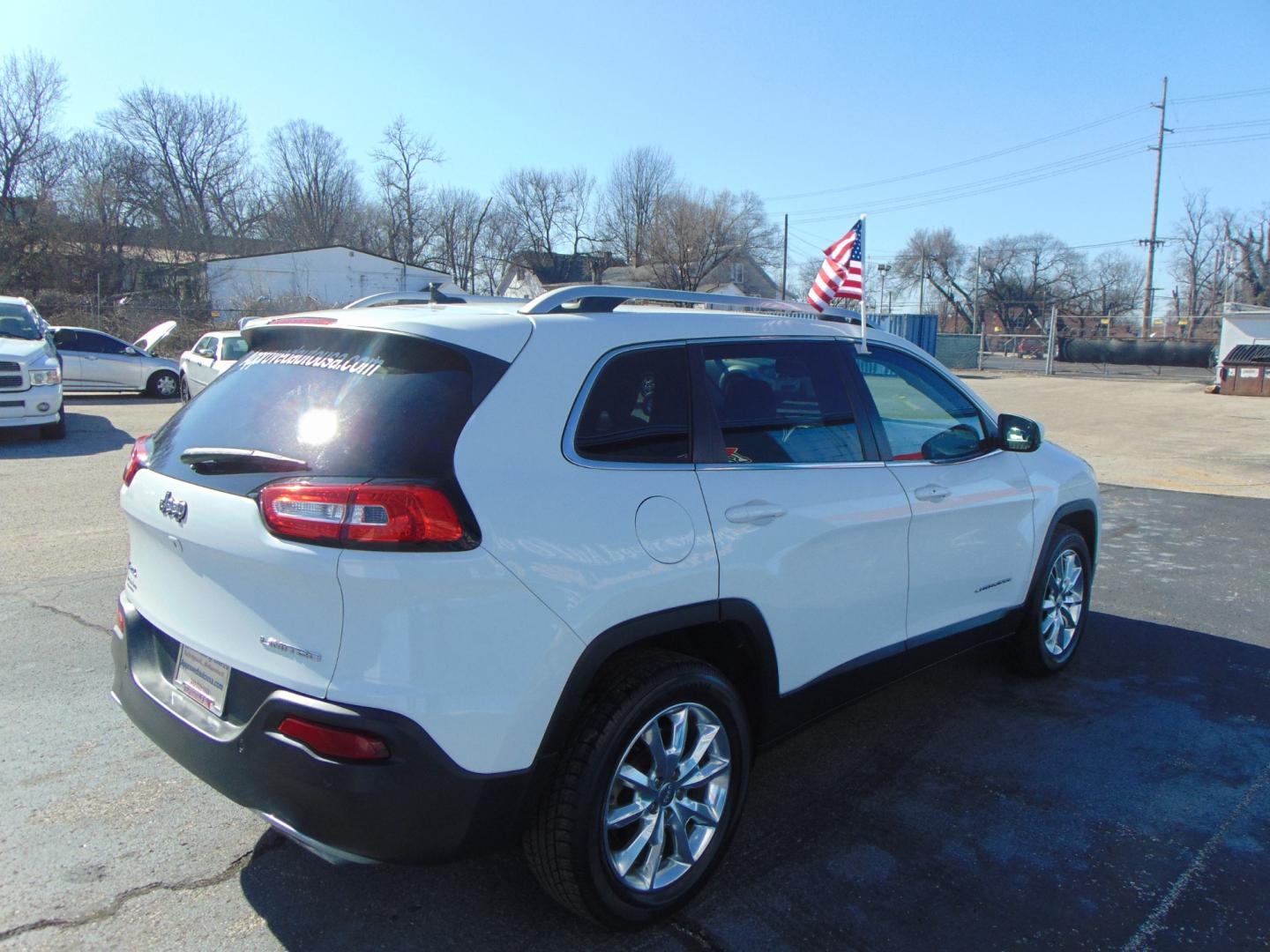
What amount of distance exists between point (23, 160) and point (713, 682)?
54136 millimetres

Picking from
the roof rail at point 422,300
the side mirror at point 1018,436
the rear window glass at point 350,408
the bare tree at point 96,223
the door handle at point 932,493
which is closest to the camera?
the rear window glass at point 350,408

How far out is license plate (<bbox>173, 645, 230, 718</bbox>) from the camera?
2457 millimetres

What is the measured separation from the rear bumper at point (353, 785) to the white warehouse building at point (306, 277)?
41867mm

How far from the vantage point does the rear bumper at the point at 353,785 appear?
7.16 feet

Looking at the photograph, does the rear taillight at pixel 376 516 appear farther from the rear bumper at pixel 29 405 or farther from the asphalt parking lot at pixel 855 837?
the rear bumper at pixel 29 405

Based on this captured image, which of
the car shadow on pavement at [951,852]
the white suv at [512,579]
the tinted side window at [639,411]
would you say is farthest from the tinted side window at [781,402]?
the car shadow on pavement at [951,852]

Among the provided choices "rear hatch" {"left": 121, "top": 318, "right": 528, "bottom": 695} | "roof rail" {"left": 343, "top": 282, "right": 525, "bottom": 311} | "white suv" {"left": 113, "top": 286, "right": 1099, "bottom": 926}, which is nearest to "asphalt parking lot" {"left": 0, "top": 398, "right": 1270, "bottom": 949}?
"white suv" {"left": 113, "top": 286, "right": 1099, "bottom": 926}

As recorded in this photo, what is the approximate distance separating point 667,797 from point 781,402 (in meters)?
1.46

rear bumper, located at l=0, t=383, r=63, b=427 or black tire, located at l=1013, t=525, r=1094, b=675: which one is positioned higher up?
rear bumper, located at l=0, t=383, r=63, b=427

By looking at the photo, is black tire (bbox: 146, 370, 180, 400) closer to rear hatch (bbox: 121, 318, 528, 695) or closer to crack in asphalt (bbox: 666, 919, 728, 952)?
rear hatch (bbox: 121, 318, 528, 695)

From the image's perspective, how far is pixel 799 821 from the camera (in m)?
3.28

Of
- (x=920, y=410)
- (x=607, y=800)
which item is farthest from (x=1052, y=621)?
(x=607, y=800)

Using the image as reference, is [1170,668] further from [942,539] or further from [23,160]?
[23,160]

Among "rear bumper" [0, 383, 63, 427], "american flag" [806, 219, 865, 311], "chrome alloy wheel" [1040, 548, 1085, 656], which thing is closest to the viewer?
"chrome alloy wheel" [1040, 548, 1085, 656]
